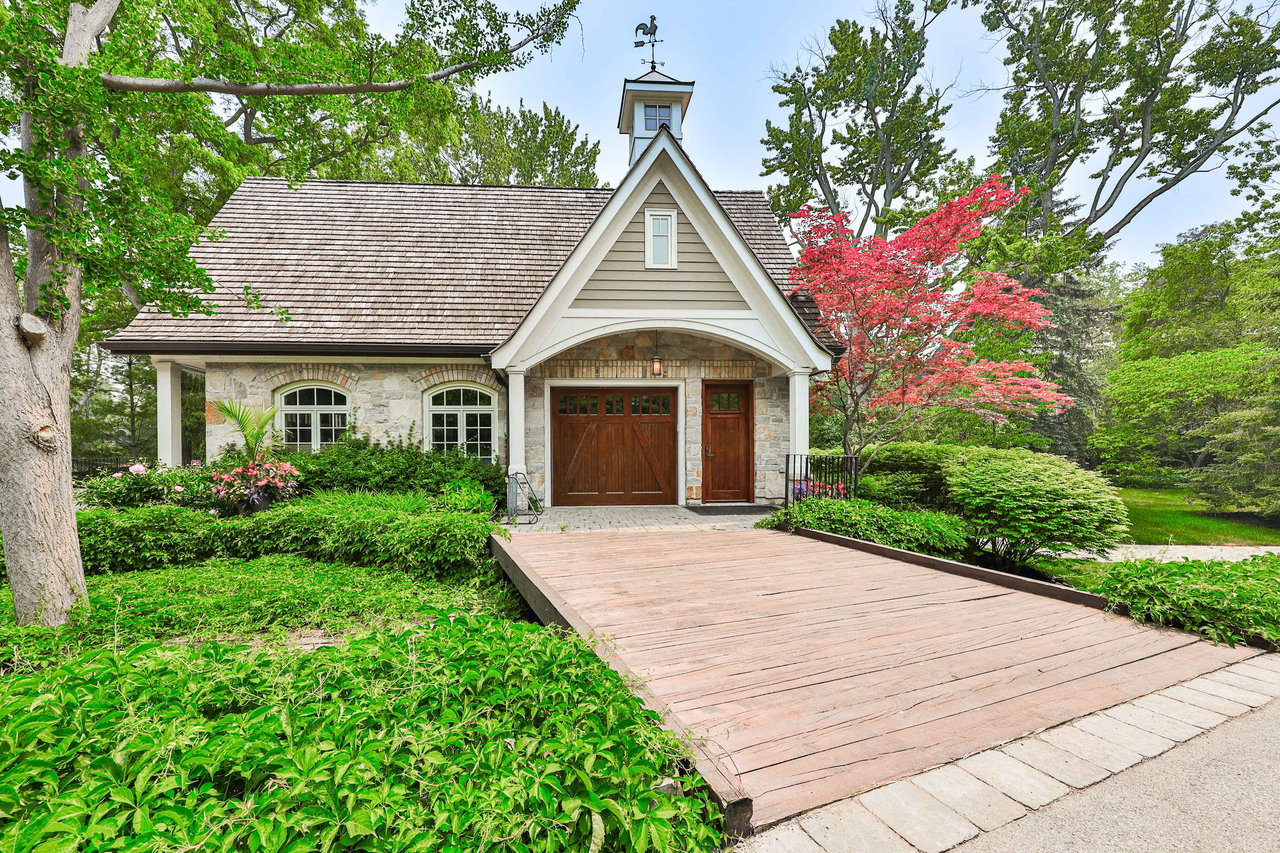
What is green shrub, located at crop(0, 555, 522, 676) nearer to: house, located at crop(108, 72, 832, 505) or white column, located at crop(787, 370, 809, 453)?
house, located at crop(108, 72, 832, 505)

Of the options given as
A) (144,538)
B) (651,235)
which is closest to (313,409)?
(144,538)

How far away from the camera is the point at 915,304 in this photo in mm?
8953

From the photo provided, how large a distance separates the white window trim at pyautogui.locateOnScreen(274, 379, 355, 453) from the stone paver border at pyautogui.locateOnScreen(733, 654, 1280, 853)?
31.2ft

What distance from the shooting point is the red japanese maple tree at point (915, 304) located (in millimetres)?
8562

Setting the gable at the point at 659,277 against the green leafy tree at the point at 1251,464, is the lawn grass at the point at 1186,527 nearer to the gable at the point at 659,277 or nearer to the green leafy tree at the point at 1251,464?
the green leafy tree at the point at 1251,464

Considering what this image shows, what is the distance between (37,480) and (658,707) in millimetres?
5273

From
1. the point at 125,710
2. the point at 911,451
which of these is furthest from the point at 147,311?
the point at 911,451

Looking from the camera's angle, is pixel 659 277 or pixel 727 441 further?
pixel 727 441

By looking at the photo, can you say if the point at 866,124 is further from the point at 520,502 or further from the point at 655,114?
the point at 520,502

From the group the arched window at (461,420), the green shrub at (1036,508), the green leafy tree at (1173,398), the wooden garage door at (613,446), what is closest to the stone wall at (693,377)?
the wooden garage door at (613,446)

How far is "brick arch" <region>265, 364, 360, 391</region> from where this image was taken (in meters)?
8.93

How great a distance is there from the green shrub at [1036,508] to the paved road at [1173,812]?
4.48 m

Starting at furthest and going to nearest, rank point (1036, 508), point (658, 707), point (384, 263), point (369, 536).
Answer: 1. point (384, 263)
2. point (1036, 508)
3. point (369, 536)
4. point (658, 707)

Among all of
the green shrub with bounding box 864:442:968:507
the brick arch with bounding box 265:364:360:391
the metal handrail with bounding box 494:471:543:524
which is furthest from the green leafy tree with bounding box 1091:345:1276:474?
the brick arch with bounding box 265:364:360:391
